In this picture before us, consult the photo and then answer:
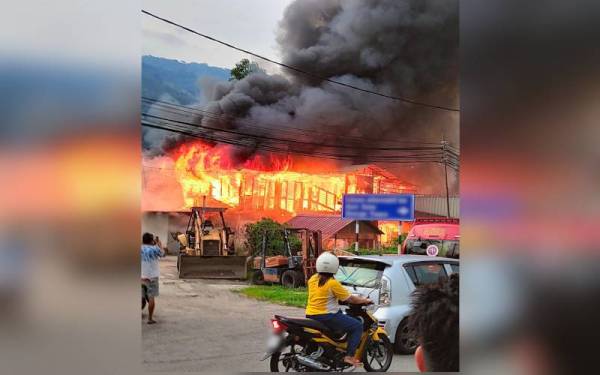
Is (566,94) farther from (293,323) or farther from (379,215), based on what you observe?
(293,323)

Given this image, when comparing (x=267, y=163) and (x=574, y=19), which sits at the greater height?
(x=574, y=19)

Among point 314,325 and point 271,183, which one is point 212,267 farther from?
point 314,325

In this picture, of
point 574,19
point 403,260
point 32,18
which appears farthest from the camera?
point 403,260

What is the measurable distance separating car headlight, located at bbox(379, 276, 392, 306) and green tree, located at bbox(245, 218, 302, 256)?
0.91 m

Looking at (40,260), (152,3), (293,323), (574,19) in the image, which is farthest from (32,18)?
(574,19)

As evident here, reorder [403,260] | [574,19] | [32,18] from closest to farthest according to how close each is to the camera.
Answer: [32,18] → [574,19] → [403,260]

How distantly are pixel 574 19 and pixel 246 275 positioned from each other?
3971mm

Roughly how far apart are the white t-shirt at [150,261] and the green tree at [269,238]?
0.88m

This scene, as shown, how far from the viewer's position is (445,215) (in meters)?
5.38

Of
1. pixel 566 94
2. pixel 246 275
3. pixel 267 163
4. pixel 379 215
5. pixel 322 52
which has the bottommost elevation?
pixel 246 275

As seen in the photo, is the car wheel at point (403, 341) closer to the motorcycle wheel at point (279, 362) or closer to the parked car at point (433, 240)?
the parked car at point (433, 240)

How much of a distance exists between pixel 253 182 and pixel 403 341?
215 centimetres

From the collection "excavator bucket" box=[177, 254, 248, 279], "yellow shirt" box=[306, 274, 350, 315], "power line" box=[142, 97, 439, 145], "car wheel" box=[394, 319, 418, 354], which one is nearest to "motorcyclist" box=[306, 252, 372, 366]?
"yellow shirt" box=[306, 274, 350, 315]

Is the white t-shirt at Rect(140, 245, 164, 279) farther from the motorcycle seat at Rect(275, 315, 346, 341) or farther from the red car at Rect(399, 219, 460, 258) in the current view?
the red car at Rect(399, 219, 460, 258)
